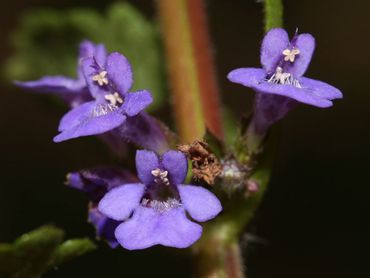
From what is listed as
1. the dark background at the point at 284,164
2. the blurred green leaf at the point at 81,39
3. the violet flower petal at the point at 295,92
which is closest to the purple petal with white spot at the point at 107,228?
the violet flower petal at the point at 295,92

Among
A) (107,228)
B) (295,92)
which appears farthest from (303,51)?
(107,228)

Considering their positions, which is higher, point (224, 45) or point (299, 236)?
point (224, 45)

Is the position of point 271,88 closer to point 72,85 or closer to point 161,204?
point 161,204

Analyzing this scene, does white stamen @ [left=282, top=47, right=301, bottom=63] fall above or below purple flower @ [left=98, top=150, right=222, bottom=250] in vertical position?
above

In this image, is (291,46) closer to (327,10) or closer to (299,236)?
(299,236)

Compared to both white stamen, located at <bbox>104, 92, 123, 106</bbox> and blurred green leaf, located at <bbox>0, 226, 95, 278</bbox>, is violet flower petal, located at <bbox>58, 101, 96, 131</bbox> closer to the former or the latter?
white stamen, located at <bbox>104, 92, 123, 106</bbox>

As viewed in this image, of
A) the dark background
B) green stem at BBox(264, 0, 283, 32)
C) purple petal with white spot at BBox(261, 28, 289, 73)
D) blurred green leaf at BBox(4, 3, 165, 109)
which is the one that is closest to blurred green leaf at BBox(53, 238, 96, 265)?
purple petal with white spot at BBox(261, 28, 289, 73)

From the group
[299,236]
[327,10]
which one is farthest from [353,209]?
[327,10]
